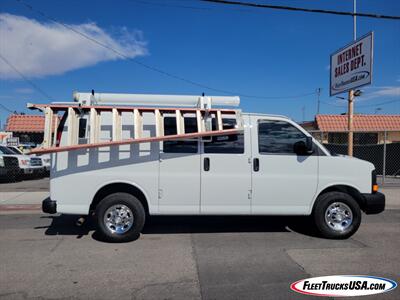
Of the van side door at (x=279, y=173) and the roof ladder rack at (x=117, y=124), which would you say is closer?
the roof ladder rack at (x=117, y=124)

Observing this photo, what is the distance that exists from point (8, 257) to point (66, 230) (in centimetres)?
170

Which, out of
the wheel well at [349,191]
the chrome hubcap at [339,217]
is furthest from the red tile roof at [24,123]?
the chrome hubcap at [339,217]

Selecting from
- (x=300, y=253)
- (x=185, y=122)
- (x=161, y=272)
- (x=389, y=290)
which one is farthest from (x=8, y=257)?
(x=389, y=290)

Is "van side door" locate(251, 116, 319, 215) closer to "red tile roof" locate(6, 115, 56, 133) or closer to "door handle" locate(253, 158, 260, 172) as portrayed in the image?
"door handle" locate(253, 158, 260, 172)

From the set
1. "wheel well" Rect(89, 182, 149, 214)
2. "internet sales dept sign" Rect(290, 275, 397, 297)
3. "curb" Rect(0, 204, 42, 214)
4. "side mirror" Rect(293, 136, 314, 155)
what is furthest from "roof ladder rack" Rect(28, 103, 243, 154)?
"curb" Rect(0, 204, 42, 214)

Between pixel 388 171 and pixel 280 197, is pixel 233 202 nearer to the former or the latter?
pixel 280 197

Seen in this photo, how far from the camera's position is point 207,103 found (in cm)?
653

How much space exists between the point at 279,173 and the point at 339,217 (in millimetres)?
1318

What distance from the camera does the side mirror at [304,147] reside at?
6.55 meters

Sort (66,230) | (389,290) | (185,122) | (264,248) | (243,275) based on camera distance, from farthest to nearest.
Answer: (66,230) → (185,122) → (264,248) → (243,275) → (389,290)

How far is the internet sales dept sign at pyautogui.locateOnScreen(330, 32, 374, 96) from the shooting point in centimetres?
1334

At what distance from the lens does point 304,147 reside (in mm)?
6570

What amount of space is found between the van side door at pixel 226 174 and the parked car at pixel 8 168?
12718 millimetres

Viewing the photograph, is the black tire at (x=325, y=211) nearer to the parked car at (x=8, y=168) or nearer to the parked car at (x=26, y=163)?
the parked car at (x=8, y=168)
